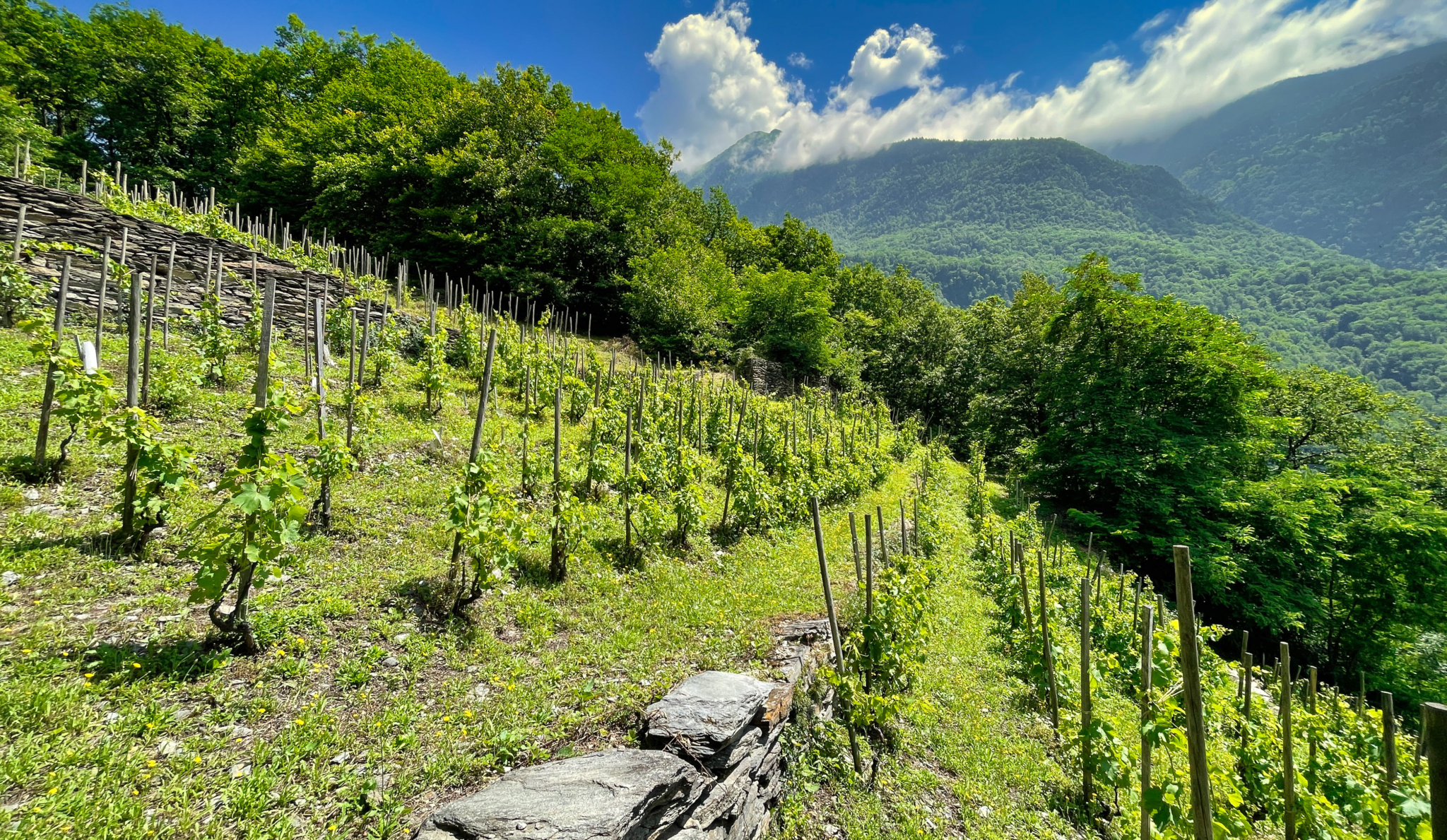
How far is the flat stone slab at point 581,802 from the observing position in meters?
2.96

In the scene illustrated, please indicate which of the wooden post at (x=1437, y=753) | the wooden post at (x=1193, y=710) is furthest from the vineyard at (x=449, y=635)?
the wooden post at (x=1437, y=753)

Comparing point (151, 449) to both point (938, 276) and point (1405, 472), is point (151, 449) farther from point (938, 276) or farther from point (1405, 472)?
point (938, 276)

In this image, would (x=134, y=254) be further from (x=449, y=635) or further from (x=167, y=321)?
(x=449, y=635)

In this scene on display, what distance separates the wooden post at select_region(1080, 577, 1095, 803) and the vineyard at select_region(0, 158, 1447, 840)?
38 millimetres

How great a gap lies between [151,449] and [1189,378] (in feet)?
88.5

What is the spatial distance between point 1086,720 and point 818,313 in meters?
23.2

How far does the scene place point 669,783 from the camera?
11.7ft

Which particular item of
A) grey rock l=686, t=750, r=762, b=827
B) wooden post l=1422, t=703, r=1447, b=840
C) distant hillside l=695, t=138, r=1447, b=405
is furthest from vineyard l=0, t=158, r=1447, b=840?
distant hillside l=695, t=138, r=1447, b=405

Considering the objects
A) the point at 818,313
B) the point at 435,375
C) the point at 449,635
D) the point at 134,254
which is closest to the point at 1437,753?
the point at 449,635

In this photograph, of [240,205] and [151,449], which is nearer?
[151,449]

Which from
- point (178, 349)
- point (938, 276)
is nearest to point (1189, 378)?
point (178, 349)

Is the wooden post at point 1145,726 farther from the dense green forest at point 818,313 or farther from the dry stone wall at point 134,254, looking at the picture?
the dense green forest at point 818,313

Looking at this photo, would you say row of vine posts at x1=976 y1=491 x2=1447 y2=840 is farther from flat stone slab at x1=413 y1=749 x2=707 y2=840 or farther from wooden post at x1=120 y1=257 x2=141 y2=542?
wooden post at x1=120 y1=257 x2=141 y2=542

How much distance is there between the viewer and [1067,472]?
22109 millimetres
